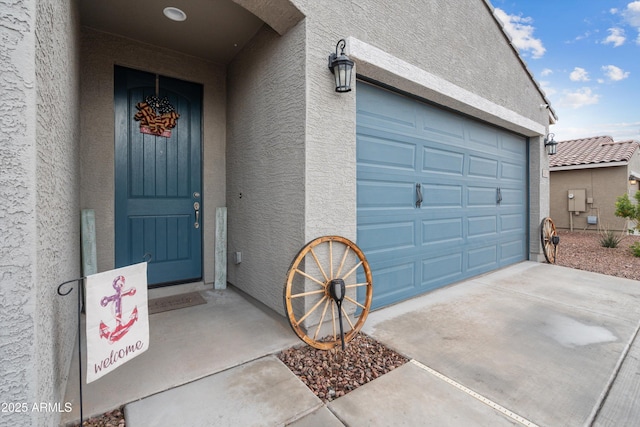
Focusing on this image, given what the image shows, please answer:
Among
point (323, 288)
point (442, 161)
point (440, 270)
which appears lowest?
point (440, 270)

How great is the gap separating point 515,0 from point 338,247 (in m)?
6.30

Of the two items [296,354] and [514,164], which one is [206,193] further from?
[514,164]

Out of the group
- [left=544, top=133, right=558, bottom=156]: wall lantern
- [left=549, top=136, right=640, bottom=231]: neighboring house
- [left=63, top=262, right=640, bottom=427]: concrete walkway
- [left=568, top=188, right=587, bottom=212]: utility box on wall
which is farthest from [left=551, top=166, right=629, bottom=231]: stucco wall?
[left=63, top=262, right=640, bottom=427]: concrete walkway

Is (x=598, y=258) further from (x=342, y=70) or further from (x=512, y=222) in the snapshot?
(x=342, y=70)

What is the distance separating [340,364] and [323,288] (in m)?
0.57

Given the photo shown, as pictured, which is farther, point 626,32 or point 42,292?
point 626,32

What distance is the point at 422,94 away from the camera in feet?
10.5

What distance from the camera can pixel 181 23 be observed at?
8.98 feet

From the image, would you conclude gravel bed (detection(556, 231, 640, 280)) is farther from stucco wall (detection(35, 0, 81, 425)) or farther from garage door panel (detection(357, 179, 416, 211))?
stucco wall (detection(35, 0, 81, 425))

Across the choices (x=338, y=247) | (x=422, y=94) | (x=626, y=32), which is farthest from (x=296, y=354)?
(x=626, y=32)

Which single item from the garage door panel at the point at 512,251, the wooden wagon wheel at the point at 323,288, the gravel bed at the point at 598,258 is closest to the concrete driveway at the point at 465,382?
the wooden wagon wheel at the point at 323,288

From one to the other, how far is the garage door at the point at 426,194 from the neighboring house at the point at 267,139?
0.07 feet

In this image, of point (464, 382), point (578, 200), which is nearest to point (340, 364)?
point (464, 382)

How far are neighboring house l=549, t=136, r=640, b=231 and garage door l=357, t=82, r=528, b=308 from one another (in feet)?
23.0
